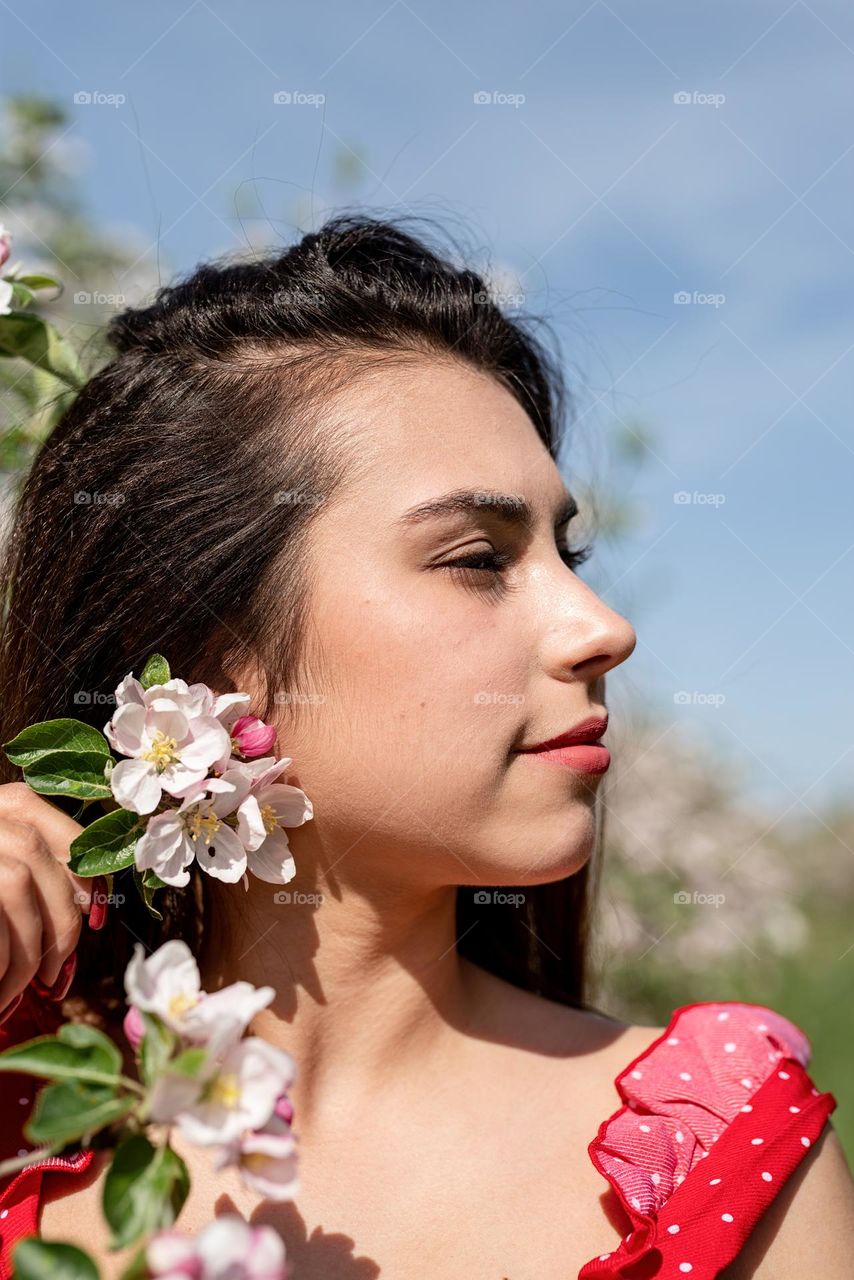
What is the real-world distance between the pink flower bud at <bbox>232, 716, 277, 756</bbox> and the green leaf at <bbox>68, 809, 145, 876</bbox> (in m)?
0.17

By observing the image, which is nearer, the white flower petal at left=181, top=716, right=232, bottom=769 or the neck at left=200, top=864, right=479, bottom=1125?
the white flower petal at left=181, top=716, right=232, bottom=769

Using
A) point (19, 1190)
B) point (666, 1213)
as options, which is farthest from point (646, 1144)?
point (19, 1190)

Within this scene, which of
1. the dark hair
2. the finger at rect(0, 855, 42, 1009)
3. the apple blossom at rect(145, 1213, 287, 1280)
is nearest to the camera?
the apple blossom at rect(145, 1213, 287, 1280)

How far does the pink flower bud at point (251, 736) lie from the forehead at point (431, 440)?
1.15ft

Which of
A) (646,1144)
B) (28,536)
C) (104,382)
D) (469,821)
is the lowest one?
(646,1144)

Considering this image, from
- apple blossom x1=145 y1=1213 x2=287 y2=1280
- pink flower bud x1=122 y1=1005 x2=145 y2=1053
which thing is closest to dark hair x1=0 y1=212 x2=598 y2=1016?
pink flower bud x1=122 y1=1005 x2=145 y2=1053

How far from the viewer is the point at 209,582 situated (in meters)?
1.83

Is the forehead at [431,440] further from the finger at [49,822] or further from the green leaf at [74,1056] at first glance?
the green leaf at [74,1056]

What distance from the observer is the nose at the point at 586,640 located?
1689 mm

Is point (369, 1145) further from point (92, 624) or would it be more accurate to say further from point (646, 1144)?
point (92, 624)

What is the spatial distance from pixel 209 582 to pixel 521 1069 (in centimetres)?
88

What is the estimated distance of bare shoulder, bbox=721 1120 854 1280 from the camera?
5.18ft

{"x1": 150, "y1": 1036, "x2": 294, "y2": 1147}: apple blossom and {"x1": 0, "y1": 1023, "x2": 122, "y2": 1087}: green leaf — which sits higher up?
{"x1": 150, "y1": 1036, "x2": 294, "y2": 1147}: apple blossom

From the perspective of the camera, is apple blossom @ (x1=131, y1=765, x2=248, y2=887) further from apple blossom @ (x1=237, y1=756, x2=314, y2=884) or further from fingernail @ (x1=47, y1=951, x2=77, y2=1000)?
fingernail @ (x1=47, y1=951, x2=77, y2=1000)
